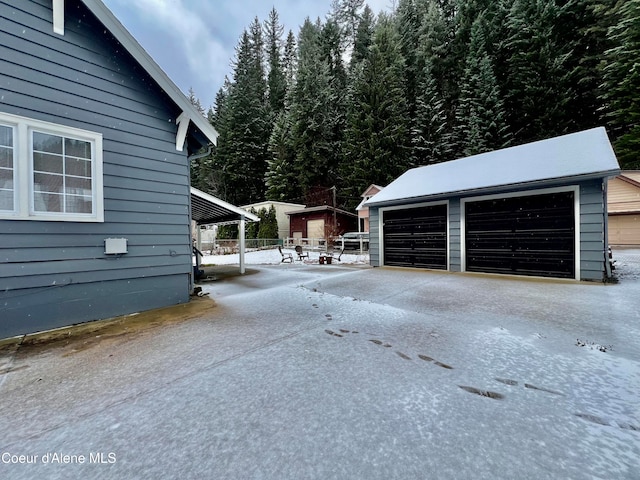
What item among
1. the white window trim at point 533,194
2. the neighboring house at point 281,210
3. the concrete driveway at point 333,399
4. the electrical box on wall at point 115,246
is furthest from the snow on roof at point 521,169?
the neighboring house at point 281,210

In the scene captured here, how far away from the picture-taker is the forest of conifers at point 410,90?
59.4ft

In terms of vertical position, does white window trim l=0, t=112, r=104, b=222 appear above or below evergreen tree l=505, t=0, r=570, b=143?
below

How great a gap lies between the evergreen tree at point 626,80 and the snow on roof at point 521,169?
1188 centimetres

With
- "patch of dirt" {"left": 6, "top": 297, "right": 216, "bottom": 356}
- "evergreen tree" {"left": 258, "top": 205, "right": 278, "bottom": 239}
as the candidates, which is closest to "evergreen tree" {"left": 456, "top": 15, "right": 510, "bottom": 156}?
"evergreen tree" {"left": 258, "top": 205, "right": 278, "bottom": 239}

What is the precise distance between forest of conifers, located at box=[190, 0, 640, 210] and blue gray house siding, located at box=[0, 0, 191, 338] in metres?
9.49

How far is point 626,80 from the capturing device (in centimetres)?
1509

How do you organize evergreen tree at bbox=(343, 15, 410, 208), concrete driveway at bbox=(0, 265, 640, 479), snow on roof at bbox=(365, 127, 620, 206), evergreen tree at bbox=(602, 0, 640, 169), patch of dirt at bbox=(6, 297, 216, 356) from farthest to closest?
evergreen tree at bbox=(343, 15, 410, 208) → evergreen tree at bbox=(602, 0, 640, 169) → snow on roof at bbox=(365, 127, 620, 206) → patch of dirt at bbox=(6, 297, 216, 356) → concrete driveway at bbox=(0, 265, 640, 479)

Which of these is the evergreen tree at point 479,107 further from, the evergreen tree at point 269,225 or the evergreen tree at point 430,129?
the evergreen tree at point 269,225

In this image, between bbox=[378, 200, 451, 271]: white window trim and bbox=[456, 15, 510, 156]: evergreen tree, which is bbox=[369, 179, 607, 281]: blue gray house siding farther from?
bbox=[456, 15, 510, 156]: evergreen tree

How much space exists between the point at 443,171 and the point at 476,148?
11.9 meters

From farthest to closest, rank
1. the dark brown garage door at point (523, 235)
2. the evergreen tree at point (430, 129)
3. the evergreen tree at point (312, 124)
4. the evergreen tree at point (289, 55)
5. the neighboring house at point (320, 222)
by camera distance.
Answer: the evergreen tree at point (289, 55) → the evergreen tree at point (312, 124) → the evergreen tree at point (430, 129) → the neighboring house at point (320, 222) → the dark brown garage door at point (523, 235)

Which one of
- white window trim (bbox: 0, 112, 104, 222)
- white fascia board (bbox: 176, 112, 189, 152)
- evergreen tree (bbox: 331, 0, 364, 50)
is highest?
evergreen tree (bbox: 331, 0, 364, 50)

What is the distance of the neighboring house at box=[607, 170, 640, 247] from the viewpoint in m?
14.0

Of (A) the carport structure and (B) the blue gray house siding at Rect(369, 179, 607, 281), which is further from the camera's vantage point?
(A) the carport structure
